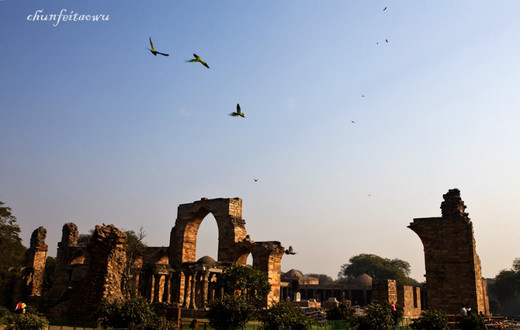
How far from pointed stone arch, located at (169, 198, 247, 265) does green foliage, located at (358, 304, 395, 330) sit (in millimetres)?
11521

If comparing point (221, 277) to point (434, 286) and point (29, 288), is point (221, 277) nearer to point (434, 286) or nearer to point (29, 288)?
point (434, 286)

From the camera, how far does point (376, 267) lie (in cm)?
7100

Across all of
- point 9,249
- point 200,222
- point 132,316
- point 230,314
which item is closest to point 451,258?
point 230,314

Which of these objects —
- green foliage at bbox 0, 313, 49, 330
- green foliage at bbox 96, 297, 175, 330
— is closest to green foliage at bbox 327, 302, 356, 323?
green foliage at bbox 96, 297, 175, 330

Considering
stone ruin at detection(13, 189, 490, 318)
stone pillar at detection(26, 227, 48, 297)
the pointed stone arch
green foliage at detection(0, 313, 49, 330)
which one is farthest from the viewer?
stone pillar at detection(26, 227, 48, 297)

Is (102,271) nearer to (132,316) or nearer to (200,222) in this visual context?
(132,316)

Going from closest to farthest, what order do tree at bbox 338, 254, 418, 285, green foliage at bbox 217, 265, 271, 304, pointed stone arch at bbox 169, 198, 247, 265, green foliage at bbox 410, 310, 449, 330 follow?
green foliage at bbox 410, 310, 449, 330, green foliage at bbox 217, 265, 271, 304, pointed stone arch at bbox 169, 198, 247, 265, tree at bbox 338, 254, 418, 285

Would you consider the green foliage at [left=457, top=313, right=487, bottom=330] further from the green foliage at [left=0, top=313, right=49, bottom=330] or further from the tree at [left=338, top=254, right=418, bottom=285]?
the tree at [left=338, top=254, right=418, bottom=285]

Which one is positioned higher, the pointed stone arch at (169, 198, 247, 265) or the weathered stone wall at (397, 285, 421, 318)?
the pointed stone arch at (169, 198, 247, 265)

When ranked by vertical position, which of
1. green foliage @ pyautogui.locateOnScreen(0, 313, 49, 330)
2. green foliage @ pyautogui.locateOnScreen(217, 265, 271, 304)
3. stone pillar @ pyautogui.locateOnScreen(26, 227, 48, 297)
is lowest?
green foliage @ pyautogui.locateOnScreen(0, 313, 49, 330)

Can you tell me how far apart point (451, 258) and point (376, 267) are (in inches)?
2108

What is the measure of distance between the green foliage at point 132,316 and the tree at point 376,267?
60896 mm

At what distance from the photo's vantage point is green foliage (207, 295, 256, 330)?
42.9 feet

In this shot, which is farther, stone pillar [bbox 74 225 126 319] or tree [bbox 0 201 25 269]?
tree [bbox 0 201 25 269]
